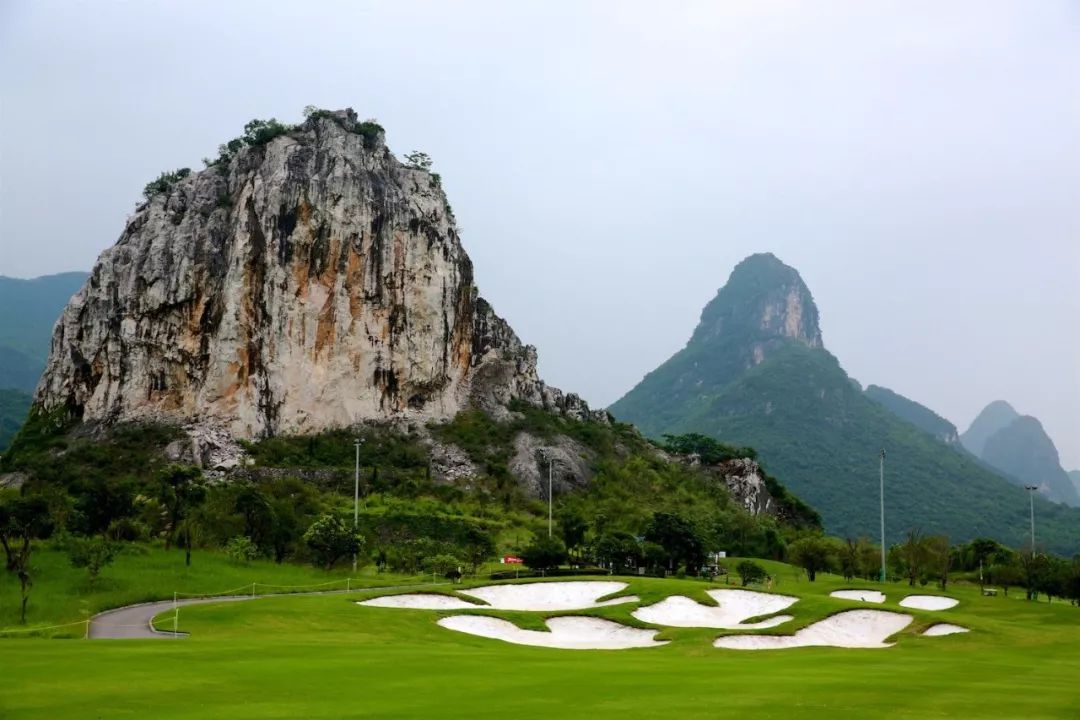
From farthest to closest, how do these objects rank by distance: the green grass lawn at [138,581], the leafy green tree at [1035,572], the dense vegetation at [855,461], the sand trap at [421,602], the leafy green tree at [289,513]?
the dense vegetation at [855,461]
the leafy green tree at [1035,572]
the leafy green tree at [289,513]
the sand trap at [421,602]
the green grass lawn at [138,581]

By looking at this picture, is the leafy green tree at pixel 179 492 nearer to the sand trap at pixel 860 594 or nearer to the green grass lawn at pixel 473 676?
the green grass lawn at pixel 473 676

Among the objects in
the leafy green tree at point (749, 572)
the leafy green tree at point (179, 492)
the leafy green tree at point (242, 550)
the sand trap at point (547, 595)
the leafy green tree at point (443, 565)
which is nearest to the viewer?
the sand trap at point (547, 595)

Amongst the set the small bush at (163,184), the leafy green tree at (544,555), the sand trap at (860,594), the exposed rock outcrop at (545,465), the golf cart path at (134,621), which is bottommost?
the sand trap at (860,594)

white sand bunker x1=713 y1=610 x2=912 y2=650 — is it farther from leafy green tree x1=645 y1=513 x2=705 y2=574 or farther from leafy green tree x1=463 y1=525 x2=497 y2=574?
leafy green tree x1=463 y1=525 x2=497 y2=574

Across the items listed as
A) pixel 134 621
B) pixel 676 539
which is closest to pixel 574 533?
pixel 676 539

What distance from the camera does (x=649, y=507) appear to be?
88.6 meters

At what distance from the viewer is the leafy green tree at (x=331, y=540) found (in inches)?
2066

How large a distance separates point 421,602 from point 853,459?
129636 mm

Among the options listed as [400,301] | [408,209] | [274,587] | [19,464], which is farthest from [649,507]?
[19,464]

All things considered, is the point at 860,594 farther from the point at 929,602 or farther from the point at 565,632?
the point at 565,632

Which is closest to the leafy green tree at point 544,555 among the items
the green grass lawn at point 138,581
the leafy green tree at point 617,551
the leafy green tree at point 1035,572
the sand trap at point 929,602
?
the leafy green tree at point 617,551

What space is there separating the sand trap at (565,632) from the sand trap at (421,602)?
330cm

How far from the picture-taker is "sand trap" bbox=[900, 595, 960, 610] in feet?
156

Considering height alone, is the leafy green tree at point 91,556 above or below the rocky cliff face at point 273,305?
below
